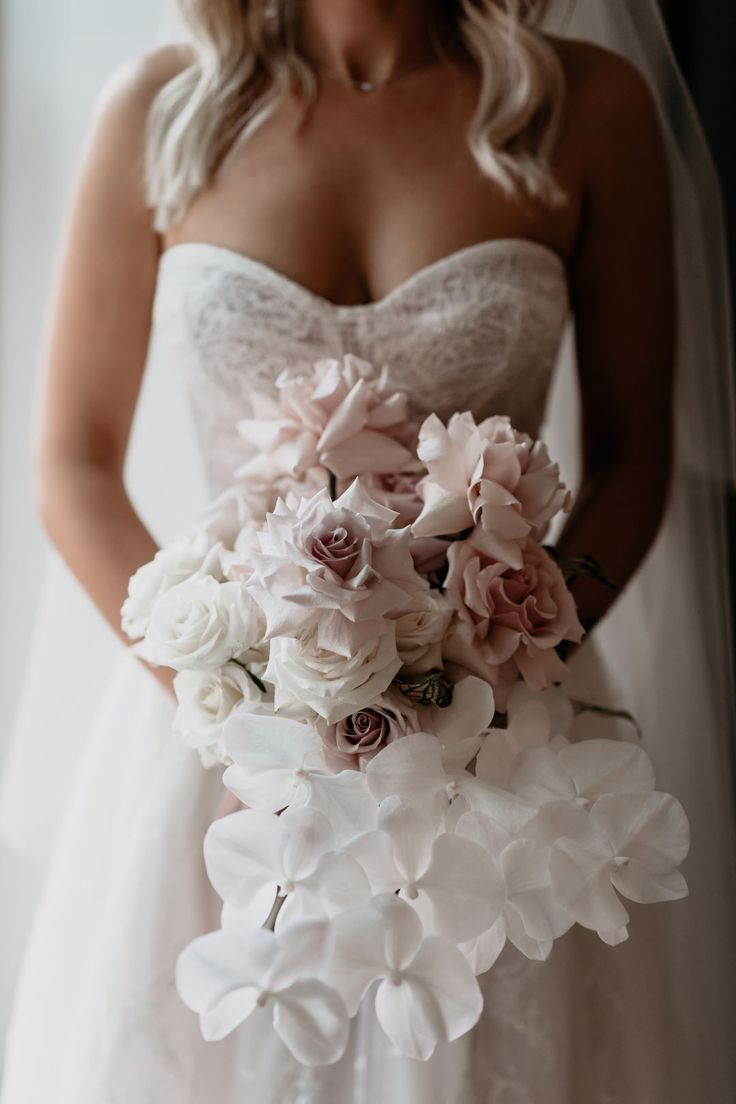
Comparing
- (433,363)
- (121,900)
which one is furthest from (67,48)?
(121,900)

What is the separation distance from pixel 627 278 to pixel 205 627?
Result: 0.68 m

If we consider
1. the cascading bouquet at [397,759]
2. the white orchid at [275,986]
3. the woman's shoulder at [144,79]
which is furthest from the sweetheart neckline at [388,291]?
the white orchid at [275,986]

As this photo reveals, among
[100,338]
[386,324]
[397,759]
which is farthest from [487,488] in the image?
[100,338]

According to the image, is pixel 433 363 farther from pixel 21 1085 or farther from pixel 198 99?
pixel 21 1085

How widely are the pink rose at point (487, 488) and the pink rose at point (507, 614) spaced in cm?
1

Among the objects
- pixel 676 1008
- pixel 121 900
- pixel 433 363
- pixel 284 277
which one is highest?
pixel 284 277

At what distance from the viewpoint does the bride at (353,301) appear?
0.89 m

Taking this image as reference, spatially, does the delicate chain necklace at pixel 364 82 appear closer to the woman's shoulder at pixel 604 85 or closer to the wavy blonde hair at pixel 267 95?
the wavy blonde hair at pixel 267 95

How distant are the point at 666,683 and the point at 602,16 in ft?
2.36

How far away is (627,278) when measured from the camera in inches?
41.9

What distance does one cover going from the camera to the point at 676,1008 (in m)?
0.86

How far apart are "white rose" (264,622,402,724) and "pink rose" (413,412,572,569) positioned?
96mm

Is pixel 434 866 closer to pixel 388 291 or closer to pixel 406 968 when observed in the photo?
pixel 406 968

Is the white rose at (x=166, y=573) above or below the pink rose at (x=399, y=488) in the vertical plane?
above
